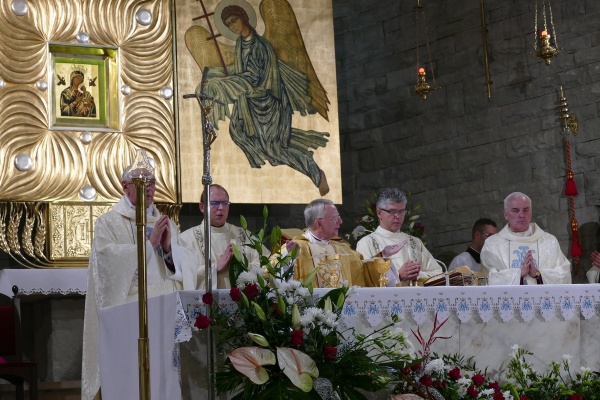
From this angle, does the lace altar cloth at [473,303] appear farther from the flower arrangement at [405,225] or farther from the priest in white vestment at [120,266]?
the flower arrangement at [405,225]

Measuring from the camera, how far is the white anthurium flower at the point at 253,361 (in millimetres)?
5559

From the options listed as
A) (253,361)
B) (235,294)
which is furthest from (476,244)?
Result: (253,361)

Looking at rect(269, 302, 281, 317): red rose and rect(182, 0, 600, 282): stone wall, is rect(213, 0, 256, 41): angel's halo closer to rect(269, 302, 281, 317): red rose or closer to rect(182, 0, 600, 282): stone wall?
rect(182, 0, 600, 282): stone wall

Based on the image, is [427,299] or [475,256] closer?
[427,299]

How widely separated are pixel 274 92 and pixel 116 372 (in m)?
5.41

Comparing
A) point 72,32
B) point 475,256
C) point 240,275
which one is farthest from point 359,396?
point 72,32

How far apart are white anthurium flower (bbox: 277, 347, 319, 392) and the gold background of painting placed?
5120 millimetres

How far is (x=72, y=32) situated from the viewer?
408 inches

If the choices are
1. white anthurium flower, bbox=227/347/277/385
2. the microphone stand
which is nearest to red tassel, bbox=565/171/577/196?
the microphone stand

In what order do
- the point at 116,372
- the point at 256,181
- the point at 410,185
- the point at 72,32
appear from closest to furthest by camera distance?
1. the point at 116,372
2. the point at 72,32
3. the point at 256,181
4. the point at 410,185

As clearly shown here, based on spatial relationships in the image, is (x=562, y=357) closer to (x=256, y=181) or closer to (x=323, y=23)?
(x=256, y=181)

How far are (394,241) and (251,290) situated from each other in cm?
352

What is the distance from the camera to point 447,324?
6.64 metres

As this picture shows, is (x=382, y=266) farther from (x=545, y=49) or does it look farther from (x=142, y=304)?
(x=545, y=49)
